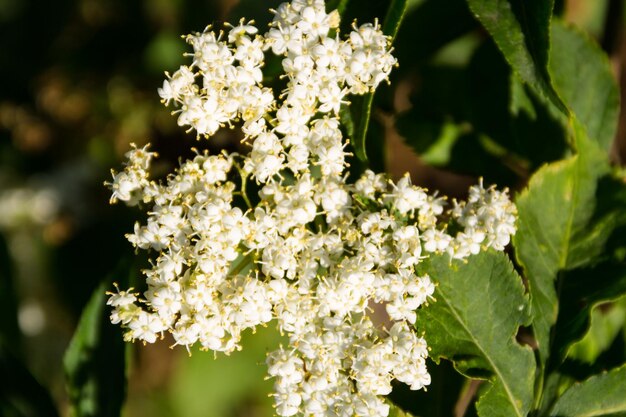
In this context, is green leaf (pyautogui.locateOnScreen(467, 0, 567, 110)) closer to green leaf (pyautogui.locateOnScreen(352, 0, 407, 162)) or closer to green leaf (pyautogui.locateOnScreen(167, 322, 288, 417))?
green leaf (pyautogui.locateOnScreen(352, 0, 407, 162))

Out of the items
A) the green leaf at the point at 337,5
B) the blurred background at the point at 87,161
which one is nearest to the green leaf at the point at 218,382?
the blurred background at the point at 87,161

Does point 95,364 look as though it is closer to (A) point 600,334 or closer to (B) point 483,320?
(B) point 483,320

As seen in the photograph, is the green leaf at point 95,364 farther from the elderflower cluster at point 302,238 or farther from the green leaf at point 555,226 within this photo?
the green leaf at point 555,226

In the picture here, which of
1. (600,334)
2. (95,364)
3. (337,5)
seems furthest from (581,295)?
(95,364)

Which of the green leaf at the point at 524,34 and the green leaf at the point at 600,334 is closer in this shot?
the green leaf at the point at 524,34

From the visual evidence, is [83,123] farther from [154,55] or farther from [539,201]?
[539,201]

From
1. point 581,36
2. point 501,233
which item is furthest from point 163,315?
point 581,36

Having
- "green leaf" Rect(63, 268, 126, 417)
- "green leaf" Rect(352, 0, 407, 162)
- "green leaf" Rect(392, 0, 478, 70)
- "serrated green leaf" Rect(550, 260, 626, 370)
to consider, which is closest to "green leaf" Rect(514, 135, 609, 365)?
"serrated green leaf" Rect(550, 260, 626, 370)
